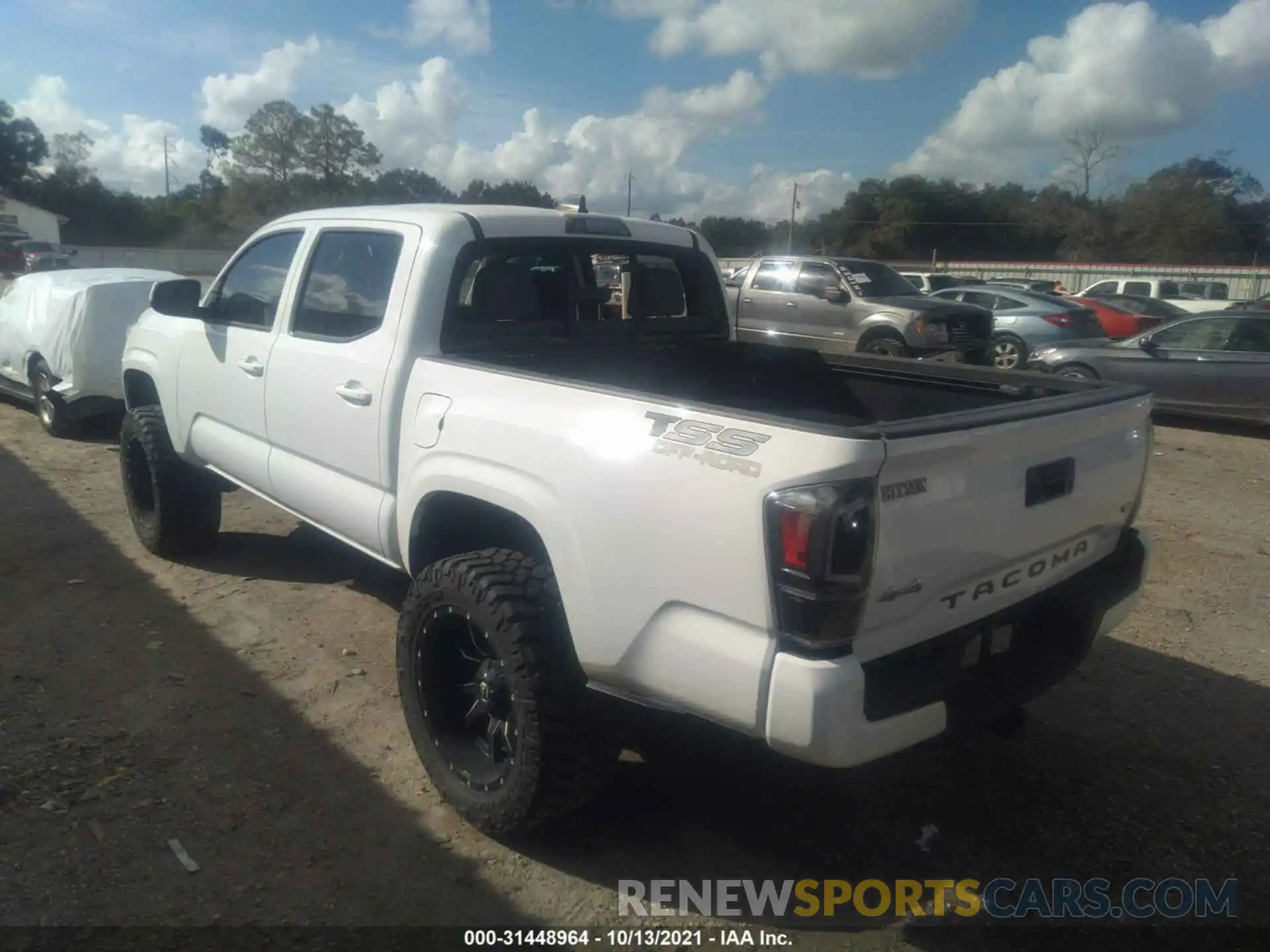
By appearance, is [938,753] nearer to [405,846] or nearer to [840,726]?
[840,726]

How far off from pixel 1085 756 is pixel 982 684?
4.13 ft

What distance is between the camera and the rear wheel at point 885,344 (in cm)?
1295

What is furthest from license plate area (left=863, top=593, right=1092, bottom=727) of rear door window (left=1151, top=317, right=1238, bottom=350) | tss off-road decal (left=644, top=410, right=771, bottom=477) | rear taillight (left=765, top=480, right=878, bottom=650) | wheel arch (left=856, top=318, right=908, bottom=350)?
wheel arch (left=856, top=318, right=908, bottom=350)

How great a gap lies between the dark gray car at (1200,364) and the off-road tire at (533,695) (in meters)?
9.30

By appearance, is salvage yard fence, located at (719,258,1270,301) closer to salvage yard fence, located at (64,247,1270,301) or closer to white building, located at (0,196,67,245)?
salvage yard fence, located at (64,247,1270,301)

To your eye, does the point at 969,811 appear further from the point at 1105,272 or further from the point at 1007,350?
the point at 1105,272

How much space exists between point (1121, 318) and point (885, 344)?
7508 mm

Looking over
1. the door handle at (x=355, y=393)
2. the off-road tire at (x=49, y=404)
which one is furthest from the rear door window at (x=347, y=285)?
the off-road tire at (x=49, y=404)

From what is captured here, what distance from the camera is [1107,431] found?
301 centimetres

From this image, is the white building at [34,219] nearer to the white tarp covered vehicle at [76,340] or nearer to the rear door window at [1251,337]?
the white tarp covered vehicle at [76,340]

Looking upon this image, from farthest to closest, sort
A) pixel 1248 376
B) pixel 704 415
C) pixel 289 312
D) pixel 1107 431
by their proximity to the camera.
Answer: pixel 1248 376 → pixel 289 312 → pixel 1107 431 → pixel 704 415

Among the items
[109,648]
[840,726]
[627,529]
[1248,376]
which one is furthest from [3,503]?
[1248,376]

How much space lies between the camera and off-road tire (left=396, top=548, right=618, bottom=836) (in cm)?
279

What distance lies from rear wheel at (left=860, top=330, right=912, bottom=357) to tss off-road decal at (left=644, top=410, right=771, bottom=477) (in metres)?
10.8
